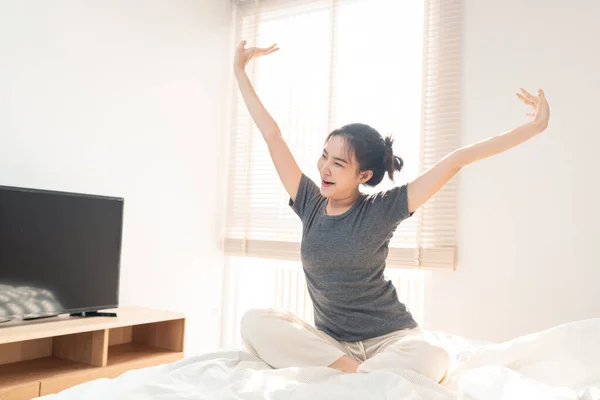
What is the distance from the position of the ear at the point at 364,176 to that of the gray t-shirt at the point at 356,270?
0.36 feet

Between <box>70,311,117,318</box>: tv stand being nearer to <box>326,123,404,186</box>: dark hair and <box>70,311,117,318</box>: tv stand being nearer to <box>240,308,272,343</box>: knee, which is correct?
<box>240,308,272,343</box>: knee

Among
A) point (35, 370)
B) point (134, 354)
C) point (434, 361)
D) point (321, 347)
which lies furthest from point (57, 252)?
point (434, 361)

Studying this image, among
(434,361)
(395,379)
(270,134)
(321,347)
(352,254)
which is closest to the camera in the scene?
(395,379)

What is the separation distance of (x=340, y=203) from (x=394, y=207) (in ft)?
0.73

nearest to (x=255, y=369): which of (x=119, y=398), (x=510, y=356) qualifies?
(x=119, y=398)

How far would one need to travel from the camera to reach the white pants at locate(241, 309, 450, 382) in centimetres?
138

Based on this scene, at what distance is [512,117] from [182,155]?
1.90 meters

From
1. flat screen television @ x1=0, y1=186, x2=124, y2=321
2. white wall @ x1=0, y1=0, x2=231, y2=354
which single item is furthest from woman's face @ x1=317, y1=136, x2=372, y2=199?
white wall @ x1=0, y1=0, x2=231, y2=354

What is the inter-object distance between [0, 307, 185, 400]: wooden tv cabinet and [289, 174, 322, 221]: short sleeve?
3.30 ft

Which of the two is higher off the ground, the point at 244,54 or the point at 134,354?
the point at 244,54

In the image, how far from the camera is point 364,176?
1.89 m

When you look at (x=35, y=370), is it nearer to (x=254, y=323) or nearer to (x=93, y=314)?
(x=93, y=314)

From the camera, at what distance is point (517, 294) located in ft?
8.70

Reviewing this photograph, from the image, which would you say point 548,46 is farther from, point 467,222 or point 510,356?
point 510,356
